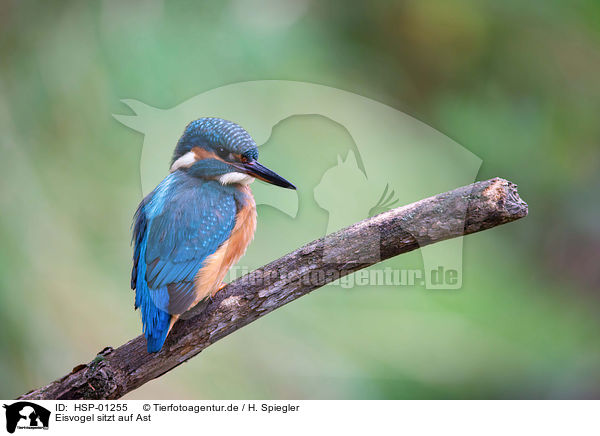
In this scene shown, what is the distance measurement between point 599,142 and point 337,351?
1.59 meters

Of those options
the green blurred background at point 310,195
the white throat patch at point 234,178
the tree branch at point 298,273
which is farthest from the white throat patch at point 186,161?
the tree branch at point 298,273

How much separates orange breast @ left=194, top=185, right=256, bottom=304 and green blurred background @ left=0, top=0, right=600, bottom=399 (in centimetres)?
39

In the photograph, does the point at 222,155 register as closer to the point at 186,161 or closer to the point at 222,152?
the point at 222,152

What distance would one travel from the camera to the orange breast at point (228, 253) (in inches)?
59.3

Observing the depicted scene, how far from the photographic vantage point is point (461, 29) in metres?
2.67

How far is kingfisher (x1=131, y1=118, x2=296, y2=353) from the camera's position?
4.86 feet

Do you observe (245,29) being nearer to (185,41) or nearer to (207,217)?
(185,41)

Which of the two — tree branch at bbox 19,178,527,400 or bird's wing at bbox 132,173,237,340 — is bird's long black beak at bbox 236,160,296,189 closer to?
bird's wing at bbox 132,173,237,340

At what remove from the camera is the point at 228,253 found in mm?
1623
